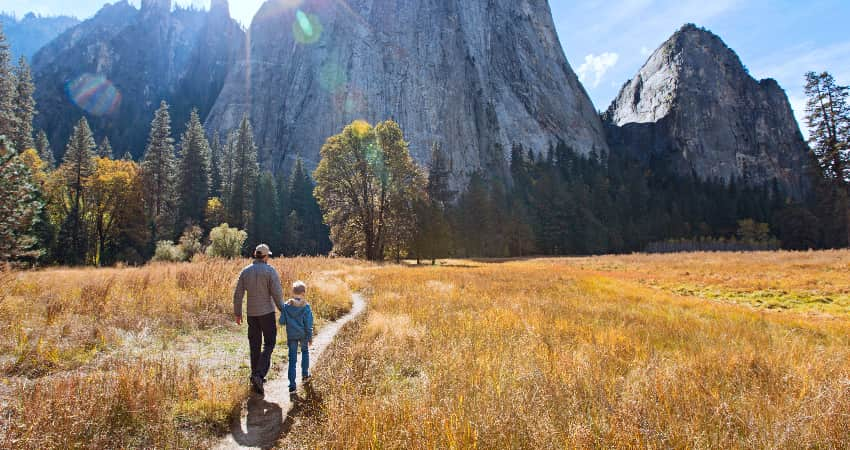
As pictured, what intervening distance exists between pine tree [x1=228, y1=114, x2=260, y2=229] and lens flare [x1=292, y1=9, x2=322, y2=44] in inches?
1517

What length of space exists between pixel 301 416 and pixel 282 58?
371ft

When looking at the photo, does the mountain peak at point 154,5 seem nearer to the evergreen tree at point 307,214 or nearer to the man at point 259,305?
the evergreen tree at point 307,214

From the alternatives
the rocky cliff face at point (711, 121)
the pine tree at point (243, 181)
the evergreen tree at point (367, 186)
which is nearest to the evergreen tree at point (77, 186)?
the pine tree at point (243, 181)

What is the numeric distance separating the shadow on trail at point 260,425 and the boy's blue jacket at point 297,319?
1.01 metres

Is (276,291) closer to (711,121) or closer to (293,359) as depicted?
(293,359)

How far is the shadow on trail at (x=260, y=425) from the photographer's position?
4215mm

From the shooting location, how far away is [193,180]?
5581 cm

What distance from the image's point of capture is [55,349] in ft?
19.2

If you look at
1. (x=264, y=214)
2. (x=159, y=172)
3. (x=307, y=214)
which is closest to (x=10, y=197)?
(x=159, y=172)

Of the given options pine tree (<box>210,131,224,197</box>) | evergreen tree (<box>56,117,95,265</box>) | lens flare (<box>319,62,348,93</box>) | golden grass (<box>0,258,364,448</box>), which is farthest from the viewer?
lens flare (<box>319,62,348,93</box>)

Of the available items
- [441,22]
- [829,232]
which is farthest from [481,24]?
[829,232]

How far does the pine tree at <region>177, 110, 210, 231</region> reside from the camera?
54406mm

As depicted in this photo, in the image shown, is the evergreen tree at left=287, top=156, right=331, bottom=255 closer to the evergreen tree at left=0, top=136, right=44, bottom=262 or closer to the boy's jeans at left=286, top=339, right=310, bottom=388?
the evergreen tree at left=0, top=136, right=44, bottom=262

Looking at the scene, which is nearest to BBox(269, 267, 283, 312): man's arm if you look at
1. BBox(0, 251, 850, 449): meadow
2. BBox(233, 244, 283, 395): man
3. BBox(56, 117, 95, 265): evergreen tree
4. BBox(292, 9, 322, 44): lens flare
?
BBox(233, 244, 283, 395): man
